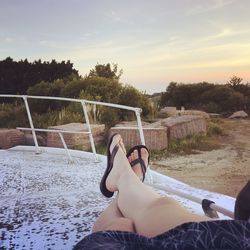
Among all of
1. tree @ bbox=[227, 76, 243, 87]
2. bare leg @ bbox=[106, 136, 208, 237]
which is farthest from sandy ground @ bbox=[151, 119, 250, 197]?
tree @ bbox=[227, 76, 243, 87]

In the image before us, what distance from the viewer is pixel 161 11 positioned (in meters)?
9.75

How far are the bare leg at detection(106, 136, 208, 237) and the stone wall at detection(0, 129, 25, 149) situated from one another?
196 inches

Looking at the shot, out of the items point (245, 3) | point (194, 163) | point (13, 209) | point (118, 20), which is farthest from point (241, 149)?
point (13, 209)

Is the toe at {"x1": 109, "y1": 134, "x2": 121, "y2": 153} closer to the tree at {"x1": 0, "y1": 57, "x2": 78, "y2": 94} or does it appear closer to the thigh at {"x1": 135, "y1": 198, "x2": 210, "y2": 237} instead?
the thigh at {"x1": 135, "y1": 198, "x2": 210, "y2": 237}

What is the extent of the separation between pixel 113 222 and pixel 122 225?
0.04m

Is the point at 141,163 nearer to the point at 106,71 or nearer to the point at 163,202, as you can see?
the point at 163,202

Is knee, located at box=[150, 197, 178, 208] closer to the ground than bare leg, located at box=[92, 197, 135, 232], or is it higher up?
higher up

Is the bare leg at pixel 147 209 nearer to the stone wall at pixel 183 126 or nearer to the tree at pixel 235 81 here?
the stone wall at pixel 183 126

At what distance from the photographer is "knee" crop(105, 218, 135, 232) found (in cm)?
131

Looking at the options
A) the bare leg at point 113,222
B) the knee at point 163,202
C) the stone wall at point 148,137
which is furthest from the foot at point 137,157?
the stone wall at point 148,137

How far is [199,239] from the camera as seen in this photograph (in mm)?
994

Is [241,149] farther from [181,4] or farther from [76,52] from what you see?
[76,52]

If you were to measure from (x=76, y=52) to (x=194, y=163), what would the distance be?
22.4 ft

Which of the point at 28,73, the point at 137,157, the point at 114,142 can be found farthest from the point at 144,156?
the point at 28,73
